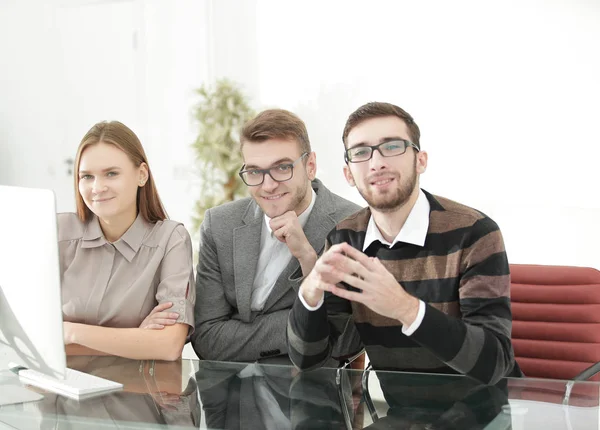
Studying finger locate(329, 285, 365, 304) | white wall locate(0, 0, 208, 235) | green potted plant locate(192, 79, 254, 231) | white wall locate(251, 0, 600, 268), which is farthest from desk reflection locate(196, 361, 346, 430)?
white wall locate(0, 0, 208, 235)

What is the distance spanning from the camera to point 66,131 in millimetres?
6156

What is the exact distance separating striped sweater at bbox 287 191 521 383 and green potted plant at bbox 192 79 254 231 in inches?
121

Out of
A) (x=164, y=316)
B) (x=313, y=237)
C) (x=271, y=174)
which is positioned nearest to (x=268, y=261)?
(x=313, y=237)

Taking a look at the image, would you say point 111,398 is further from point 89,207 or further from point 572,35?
point 572,35

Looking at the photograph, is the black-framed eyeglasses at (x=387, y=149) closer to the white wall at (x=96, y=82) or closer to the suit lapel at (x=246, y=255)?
the suit lapel at (x=246, y=255)

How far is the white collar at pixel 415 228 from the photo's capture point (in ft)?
7.00

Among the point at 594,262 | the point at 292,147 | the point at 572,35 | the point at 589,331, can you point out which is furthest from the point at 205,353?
the point at 572,35

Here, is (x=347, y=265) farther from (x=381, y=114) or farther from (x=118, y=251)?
(x=118, y=251)

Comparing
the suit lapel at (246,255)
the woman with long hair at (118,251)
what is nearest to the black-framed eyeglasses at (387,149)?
the suit lapel at (246,255)

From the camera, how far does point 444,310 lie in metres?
2.10

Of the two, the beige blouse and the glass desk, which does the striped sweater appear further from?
the beige blouse

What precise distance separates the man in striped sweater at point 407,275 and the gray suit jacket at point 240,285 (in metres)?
0.24

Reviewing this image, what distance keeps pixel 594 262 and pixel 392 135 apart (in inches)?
103

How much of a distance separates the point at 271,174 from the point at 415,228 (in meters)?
0.56
